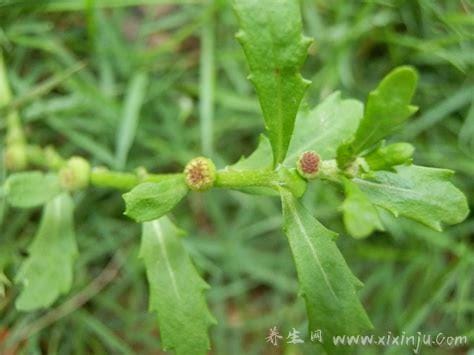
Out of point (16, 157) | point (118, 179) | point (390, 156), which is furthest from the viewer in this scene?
point (16, 157)

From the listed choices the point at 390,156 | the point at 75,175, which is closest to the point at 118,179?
the point at 75,175

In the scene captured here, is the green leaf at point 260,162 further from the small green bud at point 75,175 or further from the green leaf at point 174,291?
the small green bud at point 75,175

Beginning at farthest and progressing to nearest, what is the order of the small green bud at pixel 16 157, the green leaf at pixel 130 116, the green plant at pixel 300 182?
the green leaf at pixel 130 116 < the small green bud at pixel 16 157 < the green plant at pixel 300 182

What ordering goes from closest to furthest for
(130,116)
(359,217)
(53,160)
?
(359,217)
(53,160)
(130,116)

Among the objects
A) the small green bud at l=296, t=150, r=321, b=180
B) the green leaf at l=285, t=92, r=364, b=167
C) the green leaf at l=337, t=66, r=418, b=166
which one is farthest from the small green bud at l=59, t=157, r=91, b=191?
the green leaf at l=337, t=66, r=418, b=166

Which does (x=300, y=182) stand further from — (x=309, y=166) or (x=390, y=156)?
(x=390, y=156)

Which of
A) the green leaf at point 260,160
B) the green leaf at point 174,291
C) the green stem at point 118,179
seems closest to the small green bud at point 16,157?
the green stem at point 118,179

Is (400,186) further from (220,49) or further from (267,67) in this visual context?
(220,49)

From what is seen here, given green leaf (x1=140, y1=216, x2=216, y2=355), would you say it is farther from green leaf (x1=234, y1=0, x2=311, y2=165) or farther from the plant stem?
the plant stem
